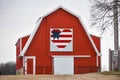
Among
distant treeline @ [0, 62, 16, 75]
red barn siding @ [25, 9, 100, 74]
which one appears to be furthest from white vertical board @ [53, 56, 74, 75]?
distant treeline @ [0, 62, 16, 75]

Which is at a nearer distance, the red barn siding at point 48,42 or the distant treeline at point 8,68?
the red barn siding at point 48,42

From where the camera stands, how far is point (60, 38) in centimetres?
5003

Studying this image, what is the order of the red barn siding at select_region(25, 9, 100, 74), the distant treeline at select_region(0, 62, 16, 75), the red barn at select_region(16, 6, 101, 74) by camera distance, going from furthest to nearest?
the distant treeline at select_region(0, 62, 16, 75), the red barn siding at select_region(25, 9, 100, 74), the red barn at select_region(16, 6, 101, 74)

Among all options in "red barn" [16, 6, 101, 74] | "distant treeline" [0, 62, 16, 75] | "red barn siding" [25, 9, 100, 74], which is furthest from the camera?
"distant treeline" [0, 62, 16, 75]

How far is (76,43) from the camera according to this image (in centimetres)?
5131

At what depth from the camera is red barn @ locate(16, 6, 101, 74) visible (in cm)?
4997

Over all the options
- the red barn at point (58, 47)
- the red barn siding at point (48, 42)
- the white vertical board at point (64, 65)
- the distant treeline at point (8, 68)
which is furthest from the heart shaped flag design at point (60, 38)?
the distant treeline at point (8, 68)

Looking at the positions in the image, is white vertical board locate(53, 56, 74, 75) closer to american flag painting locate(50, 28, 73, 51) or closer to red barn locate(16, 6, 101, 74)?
red barn locate(16, 6, 101, 74)

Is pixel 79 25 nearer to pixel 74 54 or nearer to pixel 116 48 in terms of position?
pixel 74 54

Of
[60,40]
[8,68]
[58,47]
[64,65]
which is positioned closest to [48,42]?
[58,47]

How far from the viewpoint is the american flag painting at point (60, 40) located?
50.0 metres

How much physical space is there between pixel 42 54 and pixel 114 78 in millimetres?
20278

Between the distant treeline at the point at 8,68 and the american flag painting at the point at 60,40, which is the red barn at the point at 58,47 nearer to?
the american flag painting at the point at 60,40

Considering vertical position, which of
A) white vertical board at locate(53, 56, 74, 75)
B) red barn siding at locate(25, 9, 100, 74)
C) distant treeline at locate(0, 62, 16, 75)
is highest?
red barn siding at locate(25, 9, 100, 74)
